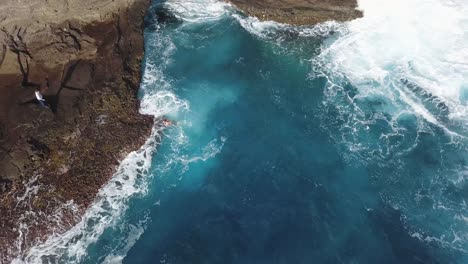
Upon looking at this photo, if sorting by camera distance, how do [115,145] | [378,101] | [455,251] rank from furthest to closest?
[378,101], [115,145], [455,251]

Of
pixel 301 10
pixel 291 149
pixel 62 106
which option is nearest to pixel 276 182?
pixel 291 149

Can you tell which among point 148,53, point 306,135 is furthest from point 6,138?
point 306,135

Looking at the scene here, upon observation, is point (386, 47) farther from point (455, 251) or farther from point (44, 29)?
point (44, 29)

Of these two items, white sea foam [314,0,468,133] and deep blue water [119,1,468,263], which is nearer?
deep blue water [119,1,468,263]

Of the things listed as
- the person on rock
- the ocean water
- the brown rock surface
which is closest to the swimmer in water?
the ocean water

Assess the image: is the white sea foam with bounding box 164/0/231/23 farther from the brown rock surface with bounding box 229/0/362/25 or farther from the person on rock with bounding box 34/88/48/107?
the person on rock with bounding box 34/88/48/107
